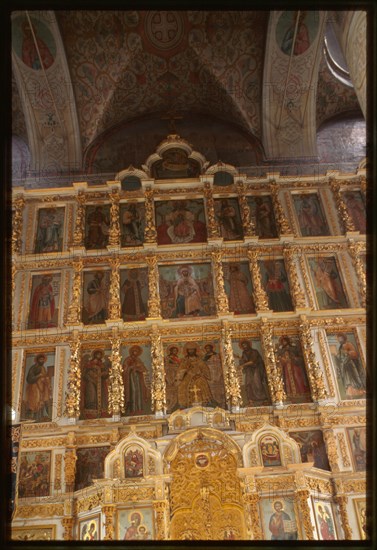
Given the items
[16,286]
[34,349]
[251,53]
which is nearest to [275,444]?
[34,349]

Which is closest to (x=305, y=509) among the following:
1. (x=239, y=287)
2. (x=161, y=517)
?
(x=161, y=517)

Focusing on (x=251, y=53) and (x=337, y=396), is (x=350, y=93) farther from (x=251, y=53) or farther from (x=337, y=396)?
(x=337, y=396)

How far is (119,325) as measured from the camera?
11.8 m

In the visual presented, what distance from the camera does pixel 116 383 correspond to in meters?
11.1

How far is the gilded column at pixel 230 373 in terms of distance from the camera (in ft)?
36.1

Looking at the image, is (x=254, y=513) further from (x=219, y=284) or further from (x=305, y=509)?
(x=219, y=284)

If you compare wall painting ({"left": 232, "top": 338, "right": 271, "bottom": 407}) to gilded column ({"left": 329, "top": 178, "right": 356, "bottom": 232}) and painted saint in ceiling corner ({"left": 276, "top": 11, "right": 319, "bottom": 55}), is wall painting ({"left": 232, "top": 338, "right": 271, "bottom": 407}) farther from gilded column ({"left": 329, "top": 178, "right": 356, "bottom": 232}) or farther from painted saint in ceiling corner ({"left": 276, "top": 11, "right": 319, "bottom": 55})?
painted saint in ceiling corner ({"left": 276, "top": 11, "right": 319, "bottom": 55})

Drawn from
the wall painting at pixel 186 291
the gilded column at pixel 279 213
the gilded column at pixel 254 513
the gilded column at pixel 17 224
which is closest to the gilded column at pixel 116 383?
the wall painting at pixel 186 291

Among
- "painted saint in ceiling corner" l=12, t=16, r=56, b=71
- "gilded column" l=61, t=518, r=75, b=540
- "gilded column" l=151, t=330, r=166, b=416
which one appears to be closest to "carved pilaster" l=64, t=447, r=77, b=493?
"gilded column" l=61, t=518, r=75, b=540

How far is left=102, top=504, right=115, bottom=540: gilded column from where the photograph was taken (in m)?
9.09

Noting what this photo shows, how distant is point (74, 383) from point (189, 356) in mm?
2170

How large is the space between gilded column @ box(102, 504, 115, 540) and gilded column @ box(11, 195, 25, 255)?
5.78 meters

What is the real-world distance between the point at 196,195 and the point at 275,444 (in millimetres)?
6063

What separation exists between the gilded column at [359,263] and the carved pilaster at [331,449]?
9.20ft
